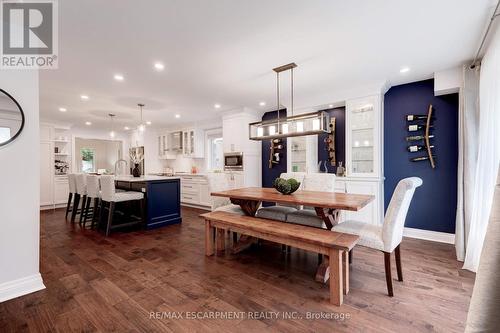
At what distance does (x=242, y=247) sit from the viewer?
3.10m

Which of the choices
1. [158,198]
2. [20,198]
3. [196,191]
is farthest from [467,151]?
[196,191]

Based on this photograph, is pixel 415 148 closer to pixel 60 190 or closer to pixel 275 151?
pixel 275 151

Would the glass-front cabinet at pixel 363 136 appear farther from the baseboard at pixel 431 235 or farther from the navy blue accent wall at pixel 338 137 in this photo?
the baseboard at pixel 431 235

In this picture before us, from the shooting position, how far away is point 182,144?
7113 millimetres

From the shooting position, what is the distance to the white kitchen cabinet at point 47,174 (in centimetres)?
601

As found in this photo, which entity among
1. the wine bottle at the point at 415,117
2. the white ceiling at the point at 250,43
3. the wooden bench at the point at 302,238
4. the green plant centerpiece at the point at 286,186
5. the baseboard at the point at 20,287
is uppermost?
the white ceiling at the point at 250,43

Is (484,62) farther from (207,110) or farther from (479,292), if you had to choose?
(207,110)

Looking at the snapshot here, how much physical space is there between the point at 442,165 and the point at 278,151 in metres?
3.01

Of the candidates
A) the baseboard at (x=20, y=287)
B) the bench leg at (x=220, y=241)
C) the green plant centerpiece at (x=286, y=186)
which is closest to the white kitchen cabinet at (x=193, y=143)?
the bench leg at (x=220, y=241)

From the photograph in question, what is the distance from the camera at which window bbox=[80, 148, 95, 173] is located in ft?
31.4

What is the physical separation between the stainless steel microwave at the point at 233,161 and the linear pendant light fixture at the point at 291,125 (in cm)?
182

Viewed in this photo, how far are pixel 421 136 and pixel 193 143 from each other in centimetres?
545

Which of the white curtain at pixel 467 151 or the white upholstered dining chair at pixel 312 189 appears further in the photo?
the white upholstered dining chair at pixel 312 189

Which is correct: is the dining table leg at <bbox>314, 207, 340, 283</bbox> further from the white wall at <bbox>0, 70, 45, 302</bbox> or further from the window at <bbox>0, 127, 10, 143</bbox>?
the window at <bbox>0, 127, 10, 143</bbox>
